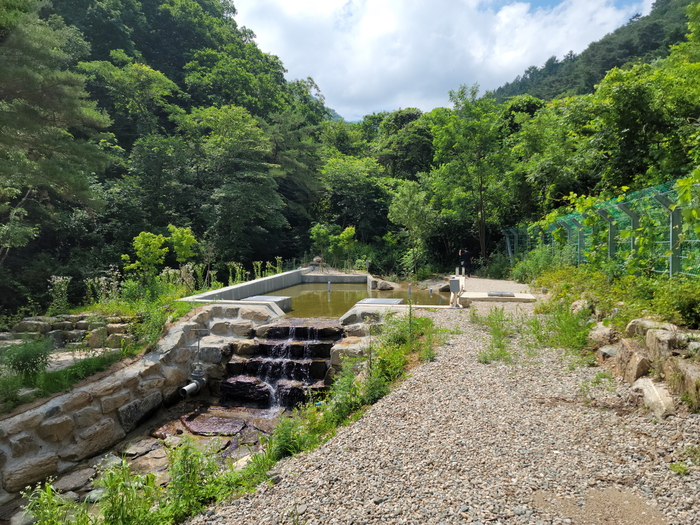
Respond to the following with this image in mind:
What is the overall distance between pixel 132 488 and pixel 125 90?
21942 millimetres

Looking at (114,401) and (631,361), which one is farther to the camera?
(114,401)

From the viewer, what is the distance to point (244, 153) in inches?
701

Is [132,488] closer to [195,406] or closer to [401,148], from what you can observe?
[195,406]

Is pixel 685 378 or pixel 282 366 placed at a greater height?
pixel 685 378

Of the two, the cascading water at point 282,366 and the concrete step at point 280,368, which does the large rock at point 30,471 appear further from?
the concrete step at point 280,368

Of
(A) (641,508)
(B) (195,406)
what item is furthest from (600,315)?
(B) (195,406)

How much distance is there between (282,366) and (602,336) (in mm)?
4877

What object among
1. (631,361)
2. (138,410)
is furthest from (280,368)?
(631,361)

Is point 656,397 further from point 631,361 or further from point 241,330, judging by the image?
point 241,330

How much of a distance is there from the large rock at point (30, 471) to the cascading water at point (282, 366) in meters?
2.50

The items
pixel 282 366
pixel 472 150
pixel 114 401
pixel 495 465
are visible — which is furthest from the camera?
pixel 472 150

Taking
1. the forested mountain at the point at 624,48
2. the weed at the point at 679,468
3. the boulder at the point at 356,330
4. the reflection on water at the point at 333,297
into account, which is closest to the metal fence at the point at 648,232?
the weed at the point at 679,468

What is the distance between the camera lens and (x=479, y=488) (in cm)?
234

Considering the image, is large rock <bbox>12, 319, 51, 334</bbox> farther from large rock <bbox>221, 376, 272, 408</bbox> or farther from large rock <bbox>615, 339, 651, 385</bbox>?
large rock <bbox>615, 339, 651, 385</bbox>
